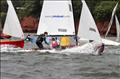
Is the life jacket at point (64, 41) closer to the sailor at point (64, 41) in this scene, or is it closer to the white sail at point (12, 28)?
the sailor at point (64, 41)

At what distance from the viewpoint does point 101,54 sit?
36562 millimetres

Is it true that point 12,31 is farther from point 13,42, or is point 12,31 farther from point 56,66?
point 56,66

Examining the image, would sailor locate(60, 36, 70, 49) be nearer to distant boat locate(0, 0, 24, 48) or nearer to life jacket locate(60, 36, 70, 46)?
life jacket locate(60, 36, 70, 46)

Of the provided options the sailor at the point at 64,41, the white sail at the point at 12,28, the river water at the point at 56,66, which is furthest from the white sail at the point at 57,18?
the river water at the point at 56,66

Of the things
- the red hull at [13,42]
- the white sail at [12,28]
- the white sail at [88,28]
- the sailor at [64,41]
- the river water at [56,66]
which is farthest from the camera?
the white sail at [12,28]

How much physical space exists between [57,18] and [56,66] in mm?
11413

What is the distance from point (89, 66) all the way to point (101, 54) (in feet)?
28.5

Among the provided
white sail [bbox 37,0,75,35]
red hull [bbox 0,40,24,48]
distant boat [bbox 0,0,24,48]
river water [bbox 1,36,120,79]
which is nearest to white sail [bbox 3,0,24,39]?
distant boat [bbox 0,0,24,48]

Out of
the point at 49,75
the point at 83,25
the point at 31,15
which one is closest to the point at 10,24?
the point at 83,25

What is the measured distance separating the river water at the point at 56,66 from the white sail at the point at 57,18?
3.33 metres

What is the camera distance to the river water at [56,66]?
77.5 feet

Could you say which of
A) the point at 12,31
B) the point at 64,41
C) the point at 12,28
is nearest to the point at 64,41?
the point at 64,41

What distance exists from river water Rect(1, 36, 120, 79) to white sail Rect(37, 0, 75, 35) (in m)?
3.33

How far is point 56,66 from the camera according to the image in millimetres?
27844
